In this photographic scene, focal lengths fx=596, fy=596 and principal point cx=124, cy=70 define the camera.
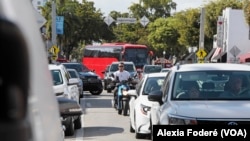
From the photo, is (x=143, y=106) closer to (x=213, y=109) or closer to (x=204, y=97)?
(x=204, y=97)

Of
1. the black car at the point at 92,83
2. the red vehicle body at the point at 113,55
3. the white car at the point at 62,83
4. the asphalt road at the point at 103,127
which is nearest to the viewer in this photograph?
the asphalt road at the point at 103,127

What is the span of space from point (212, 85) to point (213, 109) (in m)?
1.15

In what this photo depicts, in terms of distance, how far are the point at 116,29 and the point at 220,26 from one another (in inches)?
1986

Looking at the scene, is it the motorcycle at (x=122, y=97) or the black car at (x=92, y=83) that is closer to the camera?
the motorcycle at (x=122, y=97)

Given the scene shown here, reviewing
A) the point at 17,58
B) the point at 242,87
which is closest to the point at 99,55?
the point at 242,87

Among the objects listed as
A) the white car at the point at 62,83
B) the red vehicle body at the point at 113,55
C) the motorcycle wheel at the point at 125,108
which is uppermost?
the white car at the point at 62,83

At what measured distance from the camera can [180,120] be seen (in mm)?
7664

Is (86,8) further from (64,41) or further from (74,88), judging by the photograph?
(74,88)

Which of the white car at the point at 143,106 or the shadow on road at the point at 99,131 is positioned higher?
→ the white car at the point at 143,106

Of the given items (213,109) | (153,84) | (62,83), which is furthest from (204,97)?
(62,83)

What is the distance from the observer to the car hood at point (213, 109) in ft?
24.8

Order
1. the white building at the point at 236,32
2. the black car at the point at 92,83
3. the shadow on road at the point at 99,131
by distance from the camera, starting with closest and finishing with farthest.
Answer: the shadow on road at the point at 99,131, the black car at the point at 92,83, the white building at the point at 236,32

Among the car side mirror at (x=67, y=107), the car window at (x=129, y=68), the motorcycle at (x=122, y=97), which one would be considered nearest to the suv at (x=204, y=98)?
the car side mirror at (x=67, y=107)

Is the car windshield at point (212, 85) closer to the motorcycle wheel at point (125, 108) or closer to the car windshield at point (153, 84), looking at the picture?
the car windshield at point (153, 84)
